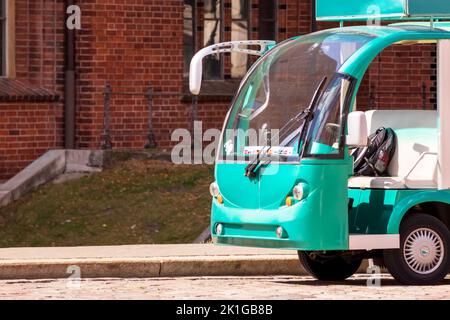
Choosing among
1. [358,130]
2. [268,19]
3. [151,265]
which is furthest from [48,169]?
[358,130]

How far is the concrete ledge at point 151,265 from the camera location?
49.0 ft

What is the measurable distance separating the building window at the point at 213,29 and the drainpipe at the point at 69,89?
2382 mm

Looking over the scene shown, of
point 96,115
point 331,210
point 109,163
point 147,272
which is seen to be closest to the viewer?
point 331,210

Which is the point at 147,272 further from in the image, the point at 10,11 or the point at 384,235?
the point at 10,11

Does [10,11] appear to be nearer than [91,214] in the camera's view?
No

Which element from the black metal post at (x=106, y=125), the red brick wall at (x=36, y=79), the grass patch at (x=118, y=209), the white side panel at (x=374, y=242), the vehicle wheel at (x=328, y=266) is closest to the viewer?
the white side panel at (x=374, y=242)

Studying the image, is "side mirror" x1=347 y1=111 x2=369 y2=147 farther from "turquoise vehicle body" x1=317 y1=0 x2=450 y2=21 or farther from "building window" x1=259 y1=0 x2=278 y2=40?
"building window" x1=259 y1=0 x2=278 y2=40

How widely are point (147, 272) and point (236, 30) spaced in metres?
10.1

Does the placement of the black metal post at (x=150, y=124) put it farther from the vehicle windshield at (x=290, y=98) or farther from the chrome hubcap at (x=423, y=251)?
the chrome hubcap at (x=423, y=251)

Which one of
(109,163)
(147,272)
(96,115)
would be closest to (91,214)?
(109,163)

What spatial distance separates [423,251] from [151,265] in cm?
278

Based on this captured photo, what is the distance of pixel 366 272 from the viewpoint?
15320 mm

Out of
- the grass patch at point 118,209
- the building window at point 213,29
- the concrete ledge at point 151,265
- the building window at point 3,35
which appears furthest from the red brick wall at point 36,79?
the concrete ledge at point 151,265

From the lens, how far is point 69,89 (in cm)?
2302
